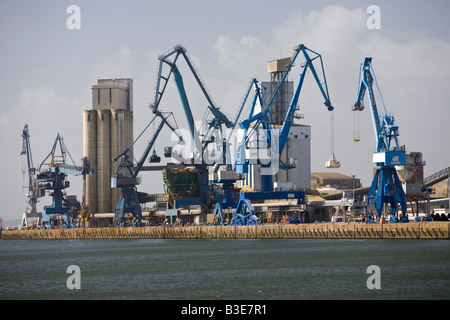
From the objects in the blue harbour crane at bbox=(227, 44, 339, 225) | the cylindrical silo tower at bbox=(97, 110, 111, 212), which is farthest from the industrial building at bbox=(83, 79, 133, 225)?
the blue harbour crane at bbox=(227, 44, 339, 225)

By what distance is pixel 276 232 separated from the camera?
111 meters

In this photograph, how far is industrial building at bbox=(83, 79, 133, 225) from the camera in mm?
170750

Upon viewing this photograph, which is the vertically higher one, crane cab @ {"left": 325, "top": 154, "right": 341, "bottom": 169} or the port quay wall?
crane cab @ {"left": 325, "top": 154, "right": 341, "bottom": 169}

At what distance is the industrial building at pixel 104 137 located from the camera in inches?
6722

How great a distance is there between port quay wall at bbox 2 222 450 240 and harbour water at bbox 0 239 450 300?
5385mm

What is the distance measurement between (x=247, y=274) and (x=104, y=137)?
379ft

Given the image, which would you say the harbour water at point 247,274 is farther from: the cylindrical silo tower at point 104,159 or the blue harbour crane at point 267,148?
the cylindrical silo tower at point 104,159

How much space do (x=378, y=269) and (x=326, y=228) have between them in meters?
46.8

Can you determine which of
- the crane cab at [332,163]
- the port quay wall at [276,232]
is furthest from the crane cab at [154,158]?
the crane cab at [332,163]

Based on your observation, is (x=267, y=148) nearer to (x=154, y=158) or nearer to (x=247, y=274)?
(x=154, y=158)

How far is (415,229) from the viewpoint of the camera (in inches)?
3629

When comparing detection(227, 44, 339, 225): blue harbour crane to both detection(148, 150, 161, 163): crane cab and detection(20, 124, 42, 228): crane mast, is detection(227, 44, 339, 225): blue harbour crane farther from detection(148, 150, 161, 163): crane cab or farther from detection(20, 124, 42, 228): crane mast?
detection(20, 124, 42, 228): crane mast
